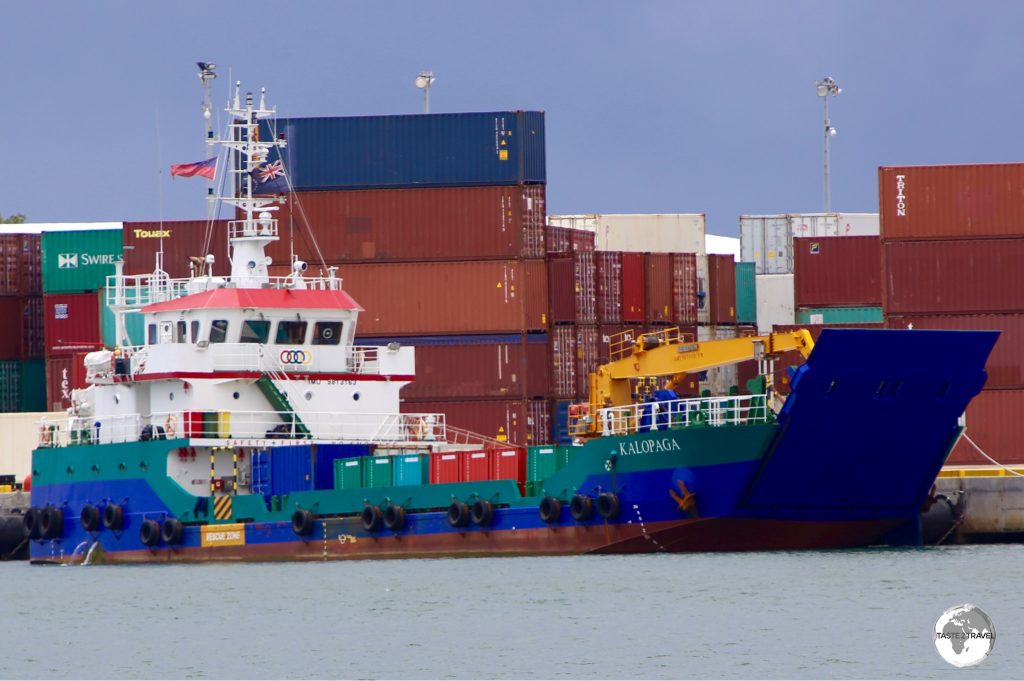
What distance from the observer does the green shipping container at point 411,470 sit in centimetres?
3098

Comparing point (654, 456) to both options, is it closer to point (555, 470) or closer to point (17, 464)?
point (555, 470)

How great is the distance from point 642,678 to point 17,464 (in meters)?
26.3

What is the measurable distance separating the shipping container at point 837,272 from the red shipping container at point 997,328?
22.7 feet

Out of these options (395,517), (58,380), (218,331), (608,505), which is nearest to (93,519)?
(218,331)

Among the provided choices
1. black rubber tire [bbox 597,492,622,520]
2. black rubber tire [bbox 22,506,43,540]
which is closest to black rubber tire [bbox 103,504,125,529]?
black rubber tire [bbox 22,506,43,540]

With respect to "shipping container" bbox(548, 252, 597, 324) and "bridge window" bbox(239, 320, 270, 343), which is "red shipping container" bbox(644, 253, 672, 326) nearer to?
"shipping container" bbox(548, 252, 597, 324)

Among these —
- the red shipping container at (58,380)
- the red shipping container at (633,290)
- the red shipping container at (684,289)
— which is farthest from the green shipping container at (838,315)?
the red shipping container at (58,380)

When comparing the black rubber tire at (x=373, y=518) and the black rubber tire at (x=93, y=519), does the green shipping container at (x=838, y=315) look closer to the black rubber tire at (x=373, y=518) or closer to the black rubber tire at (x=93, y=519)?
the black rubber tire at (x=373, y=518)

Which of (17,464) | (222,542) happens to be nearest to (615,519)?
(222,542)

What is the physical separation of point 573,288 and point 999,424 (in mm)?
8991

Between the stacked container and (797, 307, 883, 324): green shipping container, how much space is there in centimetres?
623

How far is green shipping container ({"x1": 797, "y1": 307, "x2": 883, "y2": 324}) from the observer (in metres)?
43.6

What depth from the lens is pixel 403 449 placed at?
109ft

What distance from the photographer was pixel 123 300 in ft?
115
